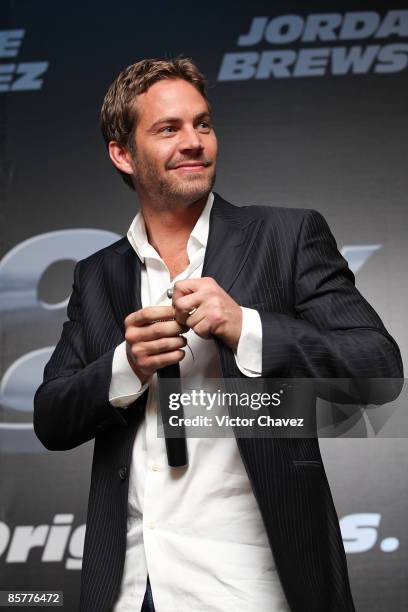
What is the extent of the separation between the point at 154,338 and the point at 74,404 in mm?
271

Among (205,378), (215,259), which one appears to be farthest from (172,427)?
(215,259)

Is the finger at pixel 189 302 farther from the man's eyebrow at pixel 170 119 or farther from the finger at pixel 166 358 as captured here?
the man's eyebrow at pixel 170 119

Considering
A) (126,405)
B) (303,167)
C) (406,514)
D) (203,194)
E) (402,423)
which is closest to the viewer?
(126,405)

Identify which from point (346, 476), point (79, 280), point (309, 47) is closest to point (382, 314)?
point (346, 476)

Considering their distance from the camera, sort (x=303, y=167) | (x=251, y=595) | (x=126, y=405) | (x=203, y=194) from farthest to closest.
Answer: (x=303, y=167) → (x=203, y=194) → (x=126, y=405) → (x=251, y=595)

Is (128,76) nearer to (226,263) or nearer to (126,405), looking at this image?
(226,263)

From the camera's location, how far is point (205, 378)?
5.16 ft

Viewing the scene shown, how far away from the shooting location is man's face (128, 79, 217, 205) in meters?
1.75

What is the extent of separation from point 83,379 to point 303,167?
1926 millimetres

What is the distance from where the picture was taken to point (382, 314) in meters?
3.17

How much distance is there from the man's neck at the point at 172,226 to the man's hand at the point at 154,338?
0.39 meters

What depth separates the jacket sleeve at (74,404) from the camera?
5.13 ft

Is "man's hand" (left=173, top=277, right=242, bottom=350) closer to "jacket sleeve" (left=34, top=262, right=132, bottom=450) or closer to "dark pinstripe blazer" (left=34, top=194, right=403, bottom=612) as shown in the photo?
"dark pinstripe blazer" (left=34, top=194, right=403, bottom=612)
